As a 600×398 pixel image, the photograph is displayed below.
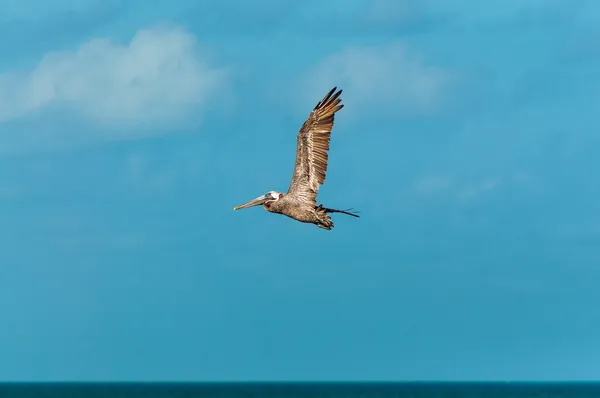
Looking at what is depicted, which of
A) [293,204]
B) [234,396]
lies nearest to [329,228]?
[293,204]

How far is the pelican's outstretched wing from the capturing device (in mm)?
31875

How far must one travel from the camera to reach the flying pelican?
31.8 metres

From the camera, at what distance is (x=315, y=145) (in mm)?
31938

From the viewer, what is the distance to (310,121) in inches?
1257

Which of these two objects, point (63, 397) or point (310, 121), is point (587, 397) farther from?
point (310, 121)

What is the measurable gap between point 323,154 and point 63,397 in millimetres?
175275

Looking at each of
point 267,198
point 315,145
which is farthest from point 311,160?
point 267,198

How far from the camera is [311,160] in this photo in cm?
3206

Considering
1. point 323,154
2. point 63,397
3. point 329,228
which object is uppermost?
point 63,397

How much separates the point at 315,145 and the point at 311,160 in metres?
0.42

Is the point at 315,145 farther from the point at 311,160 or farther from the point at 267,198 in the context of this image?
the point at 267,198

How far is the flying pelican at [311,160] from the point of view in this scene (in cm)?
3183

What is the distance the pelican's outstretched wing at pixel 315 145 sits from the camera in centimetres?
3188

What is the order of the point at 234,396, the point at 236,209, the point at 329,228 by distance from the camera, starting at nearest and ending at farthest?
the point at 329,228
the point at 236,209
the point at 234,396
